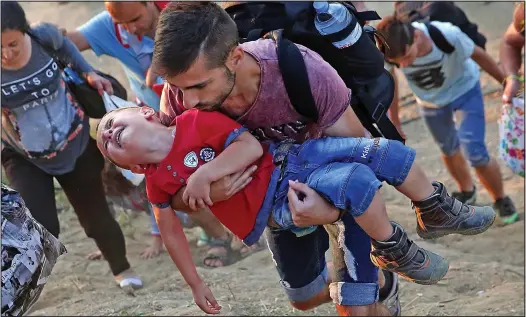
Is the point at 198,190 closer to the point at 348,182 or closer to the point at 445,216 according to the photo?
the point at 348,182

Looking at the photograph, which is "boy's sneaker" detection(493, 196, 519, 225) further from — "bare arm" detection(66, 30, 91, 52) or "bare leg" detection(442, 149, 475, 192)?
"bare arm" detection(66, 30, 91, 52)

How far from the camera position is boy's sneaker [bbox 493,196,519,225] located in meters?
6.37

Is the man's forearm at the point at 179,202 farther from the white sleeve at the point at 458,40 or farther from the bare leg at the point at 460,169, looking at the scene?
the bare leg at the point at 460,169

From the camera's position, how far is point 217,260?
6035 mm

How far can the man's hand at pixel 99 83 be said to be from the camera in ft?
15.9

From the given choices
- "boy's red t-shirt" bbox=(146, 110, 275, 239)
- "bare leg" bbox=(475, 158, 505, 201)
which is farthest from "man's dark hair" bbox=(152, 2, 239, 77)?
"bare leg" bbox=(475, 158, 505, 201)

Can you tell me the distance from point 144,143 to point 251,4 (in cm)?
74

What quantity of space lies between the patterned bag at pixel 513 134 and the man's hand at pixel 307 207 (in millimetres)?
2515

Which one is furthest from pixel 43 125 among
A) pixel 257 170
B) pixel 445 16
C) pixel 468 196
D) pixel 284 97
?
pixel 468 196

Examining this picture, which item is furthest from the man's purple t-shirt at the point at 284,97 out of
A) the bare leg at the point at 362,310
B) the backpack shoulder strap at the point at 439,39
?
the backpack shoulder strap at the point at 439,39

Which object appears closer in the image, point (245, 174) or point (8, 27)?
point (245, 174)

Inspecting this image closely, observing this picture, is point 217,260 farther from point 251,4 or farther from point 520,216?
point 251,4

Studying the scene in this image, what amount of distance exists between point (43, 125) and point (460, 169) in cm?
334

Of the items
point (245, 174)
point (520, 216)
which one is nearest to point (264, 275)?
point (520, 216)
